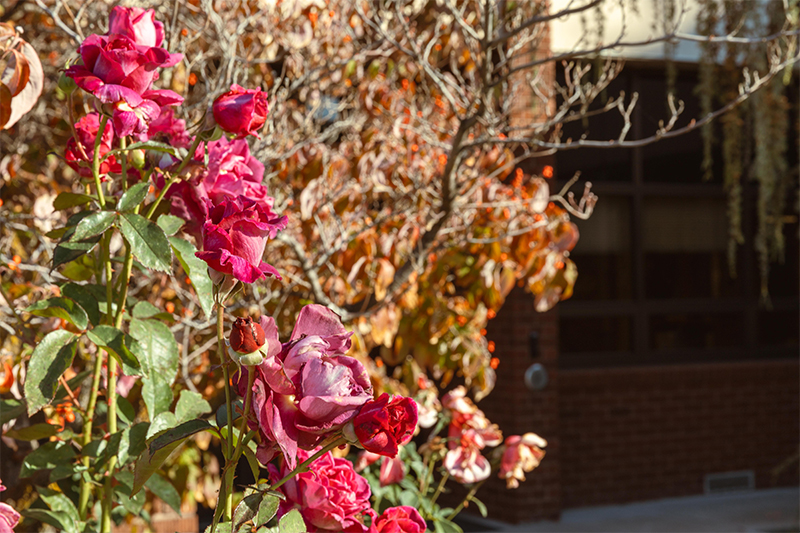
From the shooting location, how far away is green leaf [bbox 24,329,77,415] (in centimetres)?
119

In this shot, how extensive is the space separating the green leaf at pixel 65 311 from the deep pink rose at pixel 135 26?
1.35ft

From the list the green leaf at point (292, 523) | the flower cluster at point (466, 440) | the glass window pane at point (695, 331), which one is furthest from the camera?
the glass window pane at point (695, 331)

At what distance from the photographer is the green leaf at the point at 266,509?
3.17ft

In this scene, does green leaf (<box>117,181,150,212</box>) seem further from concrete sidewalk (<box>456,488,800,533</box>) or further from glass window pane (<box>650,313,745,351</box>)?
glass window pane (<box>650,313,745,351</box>)

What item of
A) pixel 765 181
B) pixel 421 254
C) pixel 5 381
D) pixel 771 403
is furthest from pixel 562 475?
pixel 5 381

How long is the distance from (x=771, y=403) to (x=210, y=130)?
642 cm

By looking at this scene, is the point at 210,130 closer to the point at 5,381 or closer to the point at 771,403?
the point at 5,381

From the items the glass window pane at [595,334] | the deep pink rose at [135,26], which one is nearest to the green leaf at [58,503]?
the deep pink rose at [135,26]

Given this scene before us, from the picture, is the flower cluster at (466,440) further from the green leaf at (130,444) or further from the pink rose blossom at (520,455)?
the green leaf at (130,444)

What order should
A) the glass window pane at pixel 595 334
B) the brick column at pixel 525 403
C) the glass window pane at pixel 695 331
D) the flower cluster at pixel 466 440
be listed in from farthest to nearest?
the glass window pane at pixel 695 331
the glass window pane at pixel 595 334
the brick column at pixel 525 403
the flower cluster at pixel 466 440

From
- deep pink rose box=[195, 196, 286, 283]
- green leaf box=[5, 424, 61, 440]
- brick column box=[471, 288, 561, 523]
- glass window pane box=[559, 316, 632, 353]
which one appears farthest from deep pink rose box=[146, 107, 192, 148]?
glass window pane box=[559, 316, 632, 353]

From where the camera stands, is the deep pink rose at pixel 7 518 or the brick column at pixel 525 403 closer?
the deep pink rose at pixel 7 518

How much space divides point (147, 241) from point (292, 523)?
45 cm

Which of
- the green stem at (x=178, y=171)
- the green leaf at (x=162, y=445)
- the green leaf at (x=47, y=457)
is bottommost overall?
the green leaf at (x=47, y=457)
